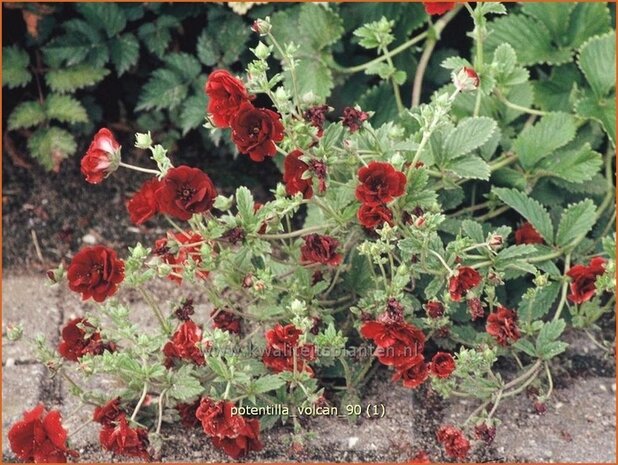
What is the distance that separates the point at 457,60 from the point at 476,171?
9.8 inches

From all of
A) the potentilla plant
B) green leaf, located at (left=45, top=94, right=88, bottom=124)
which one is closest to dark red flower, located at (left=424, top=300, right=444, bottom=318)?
the potentilla plant

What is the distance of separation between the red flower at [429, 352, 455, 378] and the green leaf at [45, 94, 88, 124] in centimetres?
128

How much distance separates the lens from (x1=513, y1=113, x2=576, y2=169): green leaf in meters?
2.38

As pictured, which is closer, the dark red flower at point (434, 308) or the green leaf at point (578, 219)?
the dark red flower at point (434, 308)

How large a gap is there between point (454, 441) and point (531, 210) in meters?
0.55

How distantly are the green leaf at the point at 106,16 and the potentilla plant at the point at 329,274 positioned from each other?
2.83 feet

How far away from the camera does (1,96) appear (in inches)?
118

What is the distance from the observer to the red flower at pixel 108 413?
2084 mm

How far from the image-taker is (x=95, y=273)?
1954mm

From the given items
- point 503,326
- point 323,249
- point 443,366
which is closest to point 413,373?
point 443,366

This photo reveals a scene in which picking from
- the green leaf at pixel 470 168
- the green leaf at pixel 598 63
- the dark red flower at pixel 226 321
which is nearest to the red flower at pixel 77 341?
the dark red flower at pixel 226 321

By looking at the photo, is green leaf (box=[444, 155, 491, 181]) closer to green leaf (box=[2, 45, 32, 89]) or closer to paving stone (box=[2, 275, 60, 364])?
paving stone (box=[2, 275, 60, 364])

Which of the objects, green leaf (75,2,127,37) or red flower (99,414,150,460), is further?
green leaf (75,2,127,37)

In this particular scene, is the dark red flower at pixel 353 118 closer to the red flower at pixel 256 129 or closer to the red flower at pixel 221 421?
the red flower at pixel 256 129
